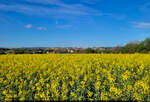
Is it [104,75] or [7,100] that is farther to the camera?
[104,75]

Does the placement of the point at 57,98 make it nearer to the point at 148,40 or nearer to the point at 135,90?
the point at 135,90

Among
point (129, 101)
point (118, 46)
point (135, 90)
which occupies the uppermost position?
point (118, 46)

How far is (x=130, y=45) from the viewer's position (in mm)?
37125

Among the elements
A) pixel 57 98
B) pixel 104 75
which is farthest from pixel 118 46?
pixel 57 98

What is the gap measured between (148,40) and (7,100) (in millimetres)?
40220

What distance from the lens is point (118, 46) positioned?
37281mm

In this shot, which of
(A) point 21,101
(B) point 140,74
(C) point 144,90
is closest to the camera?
(A) point 21,101

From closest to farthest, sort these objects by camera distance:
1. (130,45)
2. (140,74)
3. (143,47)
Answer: (140,74), (143,47), (130,45)

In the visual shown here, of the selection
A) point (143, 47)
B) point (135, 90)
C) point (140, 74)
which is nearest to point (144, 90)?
point (135, 90)

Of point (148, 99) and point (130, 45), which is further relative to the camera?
point (130, 45)

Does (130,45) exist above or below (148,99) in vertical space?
above

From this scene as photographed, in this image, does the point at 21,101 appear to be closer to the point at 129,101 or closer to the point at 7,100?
the point at 7,100

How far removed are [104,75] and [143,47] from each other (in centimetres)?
3189

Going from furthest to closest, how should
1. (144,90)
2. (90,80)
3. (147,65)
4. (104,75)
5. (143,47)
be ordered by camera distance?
(143,47)
(147,65)
(104,75)
(90,80)
(144,90)
